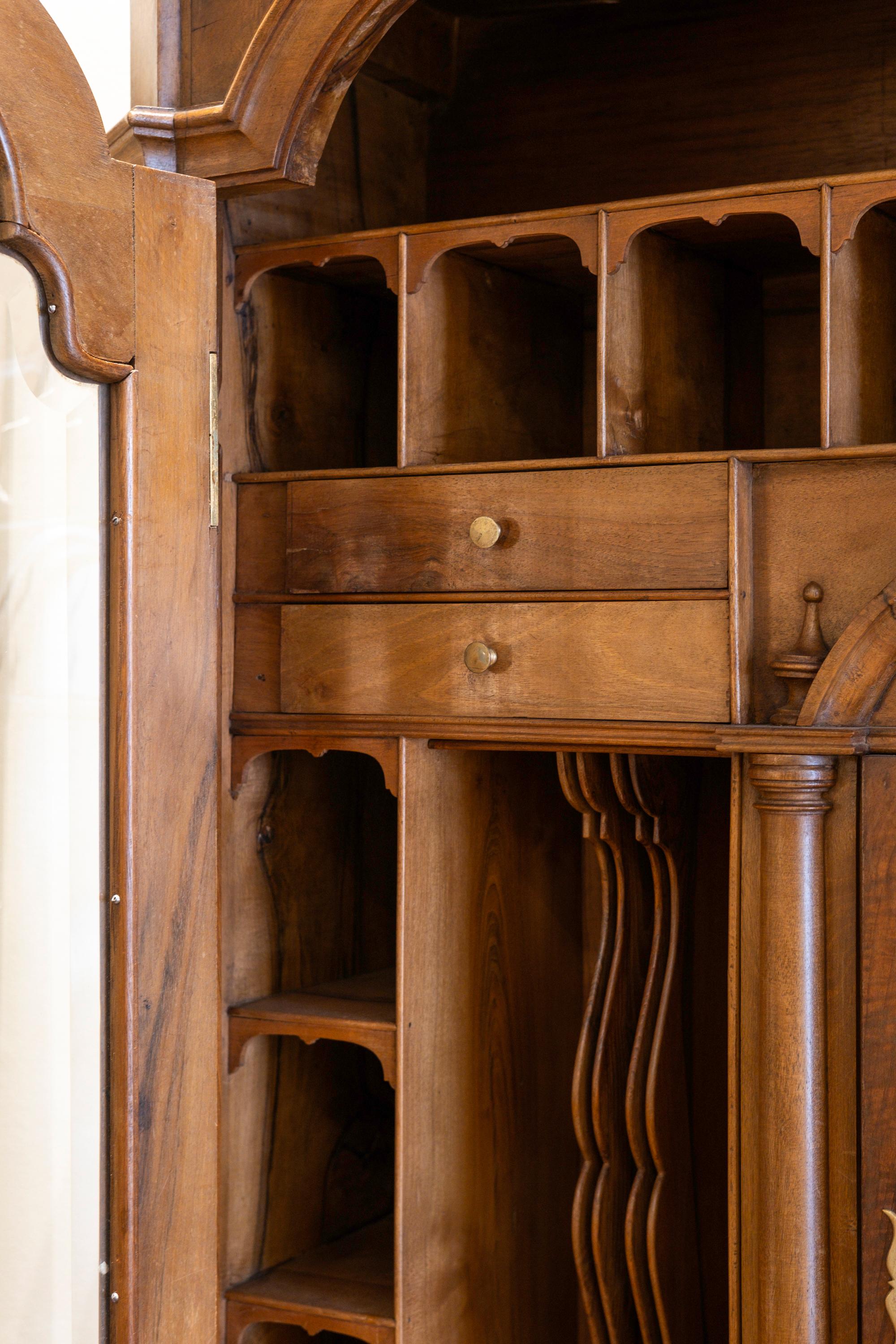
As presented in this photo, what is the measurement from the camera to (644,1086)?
1.85 meters

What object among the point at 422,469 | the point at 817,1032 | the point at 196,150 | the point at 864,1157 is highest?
the point at 196,150

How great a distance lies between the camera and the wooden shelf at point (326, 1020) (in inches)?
69.0

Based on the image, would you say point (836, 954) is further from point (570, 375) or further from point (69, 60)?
point (69, 60)

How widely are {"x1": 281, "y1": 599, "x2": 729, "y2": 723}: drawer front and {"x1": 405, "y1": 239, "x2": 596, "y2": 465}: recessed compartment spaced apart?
212mm

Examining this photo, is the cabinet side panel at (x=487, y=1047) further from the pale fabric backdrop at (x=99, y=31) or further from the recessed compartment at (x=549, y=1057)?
the pale fabric backdrop at (x=99, y=31)

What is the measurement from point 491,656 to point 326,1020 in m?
0.51

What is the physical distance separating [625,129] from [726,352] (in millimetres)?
369

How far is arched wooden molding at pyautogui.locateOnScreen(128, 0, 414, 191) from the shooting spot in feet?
4.84

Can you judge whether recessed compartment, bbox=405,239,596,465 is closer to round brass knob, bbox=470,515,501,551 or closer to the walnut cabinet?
the walnut cabinet

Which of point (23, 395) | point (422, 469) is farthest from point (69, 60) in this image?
point (422, 469)

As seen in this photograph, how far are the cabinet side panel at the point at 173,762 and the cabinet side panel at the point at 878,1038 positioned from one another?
0.65 metres

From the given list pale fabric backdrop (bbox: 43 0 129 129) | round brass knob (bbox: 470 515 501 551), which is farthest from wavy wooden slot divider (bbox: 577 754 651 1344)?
pale fabric backdrop (bbox: 43 0 129 129)

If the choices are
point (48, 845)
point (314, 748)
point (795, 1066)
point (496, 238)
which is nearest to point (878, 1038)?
point (795, 1066)

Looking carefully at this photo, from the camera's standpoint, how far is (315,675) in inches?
69.6
